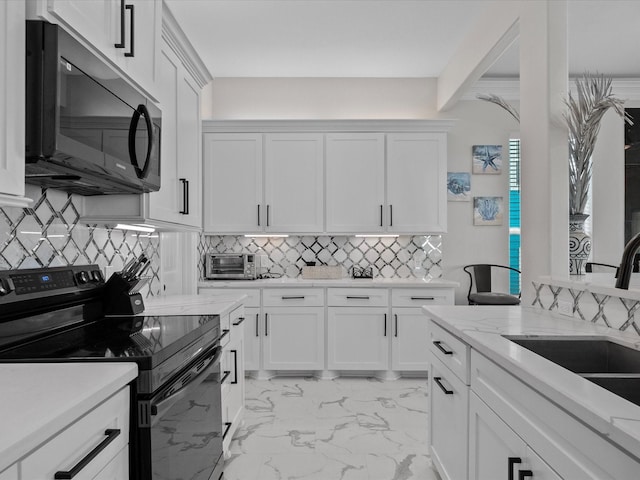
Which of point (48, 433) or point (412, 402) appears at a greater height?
point (48, 433)

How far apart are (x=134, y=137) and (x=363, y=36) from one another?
100 inches

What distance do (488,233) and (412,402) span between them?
216 cm

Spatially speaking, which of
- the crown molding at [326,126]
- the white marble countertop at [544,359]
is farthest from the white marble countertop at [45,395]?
the crown molding at [326,126]

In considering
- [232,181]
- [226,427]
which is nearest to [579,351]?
[226,427]

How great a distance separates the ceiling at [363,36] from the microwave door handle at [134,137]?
1.80 m

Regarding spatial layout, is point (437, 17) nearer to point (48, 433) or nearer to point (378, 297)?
point (378, 297)

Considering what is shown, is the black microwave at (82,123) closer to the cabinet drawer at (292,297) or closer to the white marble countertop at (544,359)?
the white marble countertop at (544,359)

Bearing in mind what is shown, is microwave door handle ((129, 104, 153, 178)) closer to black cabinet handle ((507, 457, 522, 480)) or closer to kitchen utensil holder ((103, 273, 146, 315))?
kitchen utensil holder ((103, 273, 146, 315))

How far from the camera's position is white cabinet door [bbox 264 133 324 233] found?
4137 millimetres

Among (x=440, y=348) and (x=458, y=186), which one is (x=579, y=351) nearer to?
(x=440, y=348)

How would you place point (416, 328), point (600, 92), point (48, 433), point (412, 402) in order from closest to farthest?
point (48, 433), point (600, 92), point (412, 402), point (416, 328)

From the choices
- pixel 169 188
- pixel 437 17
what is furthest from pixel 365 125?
pixel 169 188

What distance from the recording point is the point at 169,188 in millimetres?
2361

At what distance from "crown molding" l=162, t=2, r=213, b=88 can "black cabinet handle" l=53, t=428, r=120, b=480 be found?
1.95 metres
